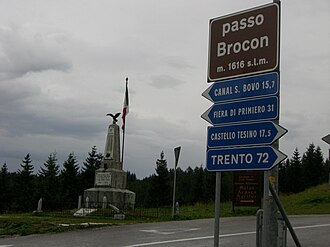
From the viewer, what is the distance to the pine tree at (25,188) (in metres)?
62.0

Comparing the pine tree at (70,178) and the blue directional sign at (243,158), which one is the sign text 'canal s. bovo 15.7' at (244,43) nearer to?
the blue directional sign at (243,158)

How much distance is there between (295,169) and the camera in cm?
7575

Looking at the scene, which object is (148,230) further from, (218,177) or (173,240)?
(218,177)

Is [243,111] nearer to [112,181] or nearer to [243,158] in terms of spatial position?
[243,158]

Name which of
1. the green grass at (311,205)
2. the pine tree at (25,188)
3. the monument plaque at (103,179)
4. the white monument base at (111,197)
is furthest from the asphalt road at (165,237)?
the pine tree at (25,188)

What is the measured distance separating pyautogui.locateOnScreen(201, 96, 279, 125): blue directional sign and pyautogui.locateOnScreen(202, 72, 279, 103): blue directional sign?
0.23 feet

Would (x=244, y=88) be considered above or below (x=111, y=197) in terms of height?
above

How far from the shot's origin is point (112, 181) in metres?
28.0

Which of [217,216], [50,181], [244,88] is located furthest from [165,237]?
[50,181]

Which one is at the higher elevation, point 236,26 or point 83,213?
point 236,26

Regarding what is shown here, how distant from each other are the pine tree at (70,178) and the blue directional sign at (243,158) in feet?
187

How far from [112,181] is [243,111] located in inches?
886

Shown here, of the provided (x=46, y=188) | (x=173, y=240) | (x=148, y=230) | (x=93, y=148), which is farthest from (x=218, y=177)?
(x=93, y=148)

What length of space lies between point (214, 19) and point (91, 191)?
74.4 ft
